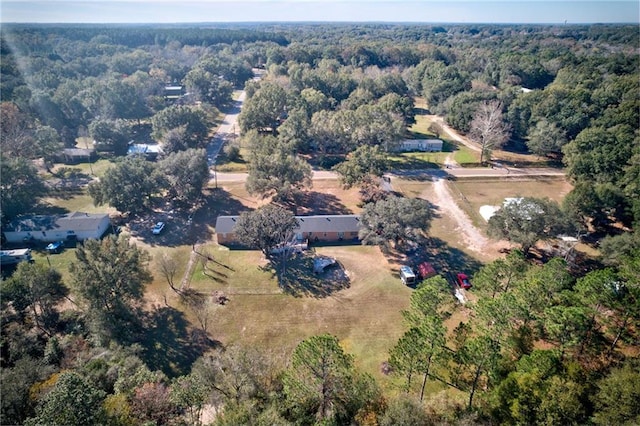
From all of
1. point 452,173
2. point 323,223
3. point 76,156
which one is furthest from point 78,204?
point 452,173

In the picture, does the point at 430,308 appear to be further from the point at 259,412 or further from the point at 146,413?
the point at 146,413

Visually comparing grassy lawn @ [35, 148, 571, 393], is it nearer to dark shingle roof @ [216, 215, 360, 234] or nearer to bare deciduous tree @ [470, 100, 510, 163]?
dark shingle roof @ [216, 215, 360, 234]

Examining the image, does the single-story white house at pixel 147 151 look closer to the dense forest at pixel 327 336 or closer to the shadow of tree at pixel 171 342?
the dense forest at pixel 327 336

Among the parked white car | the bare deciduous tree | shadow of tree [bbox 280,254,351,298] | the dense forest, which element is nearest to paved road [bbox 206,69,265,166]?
the dense forest

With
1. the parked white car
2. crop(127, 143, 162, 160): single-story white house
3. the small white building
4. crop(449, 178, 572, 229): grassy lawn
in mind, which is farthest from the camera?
crop(127, 143, 162, 160): single-story white house

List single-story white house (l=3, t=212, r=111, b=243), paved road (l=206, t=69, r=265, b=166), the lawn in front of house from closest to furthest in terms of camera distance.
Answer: the lawn in front of house
single-story white house (l=3, t=212, r=111, b=243)
paved road (l=206, t=69, r=265, b=166)

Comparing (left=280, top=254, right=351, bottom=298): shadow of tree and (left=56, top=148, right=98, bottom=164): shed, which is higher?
(left=56, top=148, right=98, bottom=164): shed

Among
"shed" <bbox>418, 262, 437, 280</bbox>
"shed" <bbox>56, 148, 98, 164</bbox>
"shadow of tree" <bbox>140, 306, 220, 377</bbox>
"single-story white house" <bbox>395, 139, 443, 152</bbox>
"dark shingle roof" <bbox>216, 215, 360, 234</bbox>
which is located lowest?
"shadow of tree" <bbox>140, 306, 220, 377</bbox>
